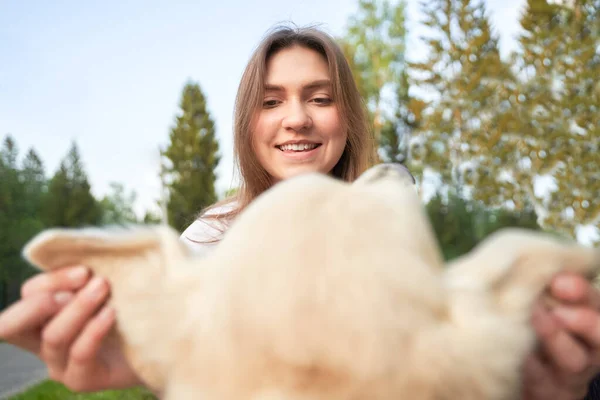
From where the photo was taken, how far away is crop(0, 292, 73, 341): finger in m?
0.78

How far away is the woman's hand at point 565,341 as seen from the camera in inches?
26.3

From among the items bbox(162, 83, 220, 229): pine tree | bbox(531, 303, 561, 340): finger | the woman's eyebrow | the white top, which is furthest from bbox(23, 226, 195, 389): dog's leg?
bbox(162, 83, 220, 229): pine tree

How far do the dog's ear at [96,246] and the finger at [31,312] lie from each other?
0.22ft

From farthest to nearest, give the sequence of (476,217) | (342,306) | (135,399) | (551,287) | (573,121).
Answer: (573,121) → (135,399) → (476,217) → (551,287) → (342,306)

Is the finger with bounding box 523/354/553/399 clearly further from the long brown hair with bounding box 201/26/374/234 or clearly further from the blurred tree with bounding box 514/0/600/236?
the blurred tree with bounding box 514/0/600/236

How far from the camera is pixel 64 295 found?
775 mm

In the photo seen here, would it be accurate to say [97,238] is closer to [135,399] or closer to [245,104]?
[245,104]

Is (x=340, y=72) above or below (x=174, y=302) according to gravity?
above

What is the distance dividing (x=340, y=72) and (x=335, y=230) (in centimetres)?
157

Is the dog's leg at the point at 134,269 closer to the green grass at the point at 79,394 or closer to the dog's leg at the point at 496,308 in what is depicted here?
the dog's leg at the point at 496,308

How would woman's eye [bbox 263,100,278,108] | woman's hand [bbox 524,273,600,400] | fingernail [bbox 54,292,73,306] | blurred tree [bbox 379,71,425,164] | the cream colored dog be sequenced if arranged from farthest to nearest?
blurred tree [bbox 379,71,425,164]
woman's eye [bbox 263,100,278,108]
fingernail [bbox 54,292,73,306]
woman's hand [bbox 524,273,600,400]
the cream colored dog

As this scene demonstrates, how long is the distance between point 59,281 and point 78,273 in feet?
0.15

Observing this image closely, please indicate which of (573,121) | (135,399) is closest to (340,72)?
(135,399)

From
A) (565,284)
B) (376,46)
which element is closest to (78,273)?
(565,284)
